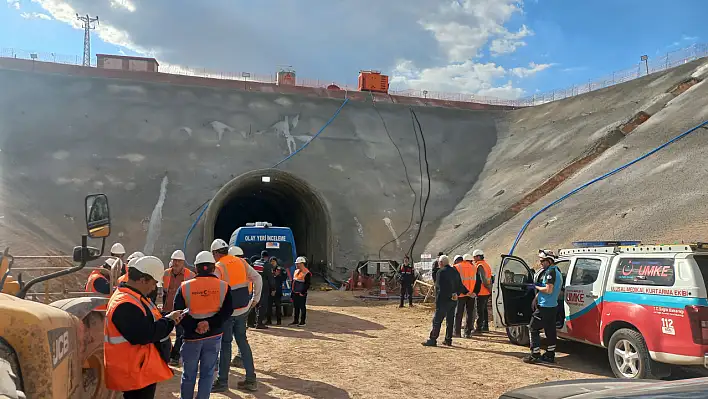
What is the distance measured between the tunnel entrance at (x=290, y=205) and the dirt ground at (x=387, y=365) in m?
10.1

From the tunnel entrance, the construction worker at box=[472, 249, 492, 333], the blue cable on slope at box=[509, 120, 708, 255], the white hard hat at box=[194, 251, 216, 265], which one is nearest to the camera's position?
the white hard hat at box=[194, 251, 216, 265]

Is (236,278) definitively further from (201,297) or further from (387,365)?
(387,365)

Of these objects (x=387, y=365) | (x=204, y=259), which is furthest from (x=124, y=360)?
(x=387, y=365)

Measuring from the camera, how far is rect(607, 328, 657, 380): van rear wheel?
23.4ft

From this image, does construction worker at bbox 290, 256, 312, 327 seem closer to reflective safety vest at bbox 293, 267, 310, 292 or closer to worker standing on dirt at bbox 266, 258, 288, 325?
reflective safety vest at bbox 293, 267, 310, 292

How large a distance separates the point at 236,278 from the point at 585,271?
5.88 metres

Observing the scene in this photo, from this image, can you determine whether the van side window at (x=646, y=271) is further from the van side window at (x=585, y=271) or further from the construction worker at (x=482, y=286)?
the construction worker at (x=482, y=286)

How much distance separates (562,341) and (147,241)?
15946 mm

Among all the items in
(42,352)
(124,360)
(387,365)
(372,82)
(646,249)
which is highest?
(372,82)

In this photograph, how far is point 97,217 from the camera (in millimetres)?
4605

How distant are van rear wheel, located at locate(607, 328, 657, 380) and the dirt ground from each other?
23.1 inches

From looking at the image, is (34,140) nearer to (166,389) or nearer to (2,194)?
(2,194)

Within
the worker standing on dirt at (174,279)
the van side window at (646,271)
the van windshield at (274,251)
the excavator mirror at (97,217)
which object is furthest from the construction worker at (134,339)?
the van windshield at (274,251)

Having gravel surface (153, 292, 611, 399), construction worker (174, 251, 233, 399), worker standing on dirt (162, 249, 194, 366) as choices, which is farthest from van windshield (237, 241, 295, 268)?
construction worker (174, 251, 233, 399)
